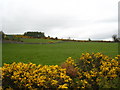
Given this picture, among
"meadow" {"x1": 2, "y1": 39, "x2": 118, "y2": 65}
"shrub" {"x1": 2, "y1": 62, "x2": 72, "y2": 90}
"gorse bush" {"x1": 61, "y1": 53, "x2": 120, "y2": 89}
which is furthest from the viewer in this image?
"meadow" {"x1": 2, "y1": 39, "x2": 118, "y2": 65}

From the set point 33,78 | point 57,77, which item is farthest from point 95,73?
point 33,78

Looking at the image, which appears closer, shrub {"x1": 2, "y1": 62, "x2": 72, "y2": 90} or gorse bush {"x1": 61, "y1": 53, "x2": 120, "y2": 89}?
shrub {"x1": 2, "y1": 62, "x2": 72, "y2": 90}

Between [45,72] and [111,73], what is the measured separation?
7.66 ft

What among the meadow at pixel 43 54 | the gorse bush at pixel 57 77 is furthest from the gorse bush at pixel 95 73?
the meadow at pixel 43 54

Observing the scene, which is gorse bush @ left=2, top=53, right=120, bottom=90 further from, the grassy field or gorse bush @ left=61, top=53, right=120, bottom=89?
the grassy field

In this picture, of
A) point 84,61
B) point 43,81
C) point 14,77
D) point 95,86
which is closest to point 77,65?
point 84,61

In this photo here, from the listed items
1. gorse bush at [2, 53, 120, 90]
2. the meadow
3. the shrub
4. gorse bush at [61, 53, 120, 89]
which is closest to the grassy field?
the meadow

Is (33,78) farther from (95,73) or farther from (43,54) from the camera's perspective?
(43,54)

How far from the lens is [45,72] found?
17.2 feet

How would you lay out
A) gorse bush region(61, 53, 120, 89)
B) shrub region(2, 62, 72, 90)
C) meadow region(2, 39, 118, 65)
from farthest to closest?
meadow region(2, 39, 118, 65) < gorse bush region(61, 53, 120, 89) < shrub region(2, 62, 72, 90)

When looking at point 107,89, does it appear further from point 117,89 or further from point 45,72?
point 45,72

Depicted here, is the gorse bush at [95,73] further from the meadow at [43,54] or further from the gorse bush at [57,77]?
the meadow at [43,54]

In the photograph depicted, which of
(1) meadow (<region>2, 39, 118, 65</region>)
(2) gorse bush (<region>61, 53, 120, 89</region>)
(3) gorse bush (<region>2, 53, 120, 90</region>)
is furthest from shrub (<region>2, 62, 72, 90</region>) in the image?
(1) meadow (<region>2, 39, 118, 65</region>)

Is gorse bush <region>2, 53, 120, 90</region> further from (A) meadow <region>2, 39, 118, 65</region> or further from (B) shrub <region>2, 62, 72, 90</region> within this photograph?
(A) meadow <region>2, 39, 118, 65</region>
